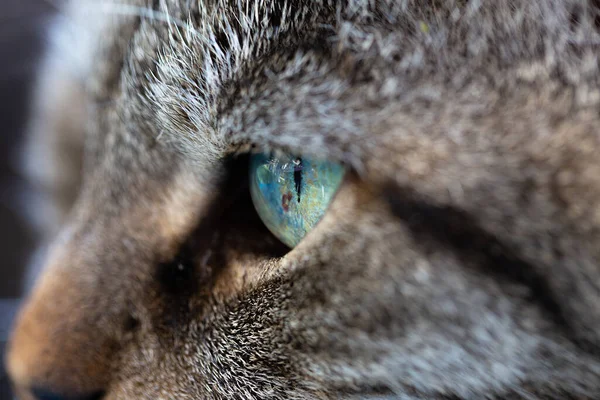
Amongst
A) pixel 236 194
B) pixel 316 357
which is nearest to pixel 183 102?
pixel 236 194

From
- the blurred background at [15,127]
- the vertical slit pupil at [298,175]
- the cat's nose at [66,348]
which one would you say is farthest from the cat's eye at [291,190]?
the blurred background at [15,127]

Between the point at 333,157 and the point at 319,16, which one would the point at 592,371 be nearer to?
the point at 333,157

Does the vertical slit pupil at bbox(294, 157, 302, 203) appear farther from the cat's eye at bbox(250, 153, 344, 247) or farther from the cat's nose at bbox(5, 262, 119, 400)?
the cat's nose at bbox(5, 262, 119, 400)

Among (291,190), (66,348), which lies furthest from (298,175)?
(66,348)

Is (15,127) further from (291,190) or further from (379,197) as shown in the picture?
(379,197)

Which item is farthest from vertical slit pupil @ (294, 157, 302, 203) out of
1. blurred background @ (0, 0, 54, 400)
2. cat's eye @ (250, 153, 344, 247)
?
blurred background @ (0, 0, 54, 400)
